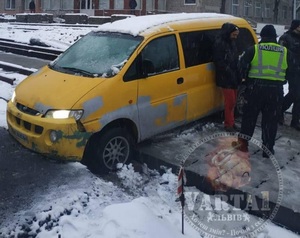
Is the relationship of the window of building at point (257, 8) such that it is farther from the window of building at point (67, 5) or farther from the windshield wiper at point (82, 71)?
the windshield wiper at point (82, 71)

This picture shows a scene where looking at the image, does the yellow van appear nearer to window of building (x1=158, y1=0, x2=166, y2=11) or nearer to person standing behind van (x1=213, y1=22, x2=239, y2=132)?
person standing behind van (x1=213, y1=22, x2=239, y2=132)

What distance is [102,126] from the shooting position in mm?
4809

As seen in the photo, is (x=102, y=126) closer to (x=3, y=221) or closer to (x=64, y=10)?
(x=3, y=221)

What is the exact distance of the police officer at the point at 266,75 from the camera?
203 inches

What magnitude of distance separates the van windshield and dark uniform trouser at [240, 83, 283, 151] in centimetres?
181

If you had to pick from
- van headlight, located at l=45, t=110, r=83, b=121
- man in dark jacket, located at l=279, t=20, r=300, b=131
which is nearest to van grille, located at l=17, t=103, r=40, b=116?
van headlight, located at l=45, t=110, r=83, b=121

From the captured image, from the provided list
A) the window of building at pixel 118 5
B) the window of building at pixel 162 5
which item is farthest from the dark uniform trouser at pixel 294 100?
the window of building at pixel 162 5

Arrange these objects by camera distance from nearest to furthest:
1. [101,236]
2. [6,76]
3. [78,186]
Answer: [101,236] < [78,186] < [6,76]

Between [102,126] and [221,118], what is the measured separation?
3.17 metres

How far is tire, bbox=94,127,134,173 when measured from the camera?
4.89 metres

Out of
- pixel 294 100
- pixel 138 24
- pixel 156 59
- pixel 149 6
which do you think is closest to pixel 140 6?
pixel 149 6

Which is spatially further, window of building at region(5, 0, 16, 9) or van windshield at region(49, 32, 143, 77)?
window of building at region(5, 0, 16, 9)

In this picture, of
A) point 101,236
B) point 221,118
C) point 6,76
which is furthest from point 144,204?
point 6,76

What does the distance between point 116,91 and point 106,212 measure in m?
1.67
